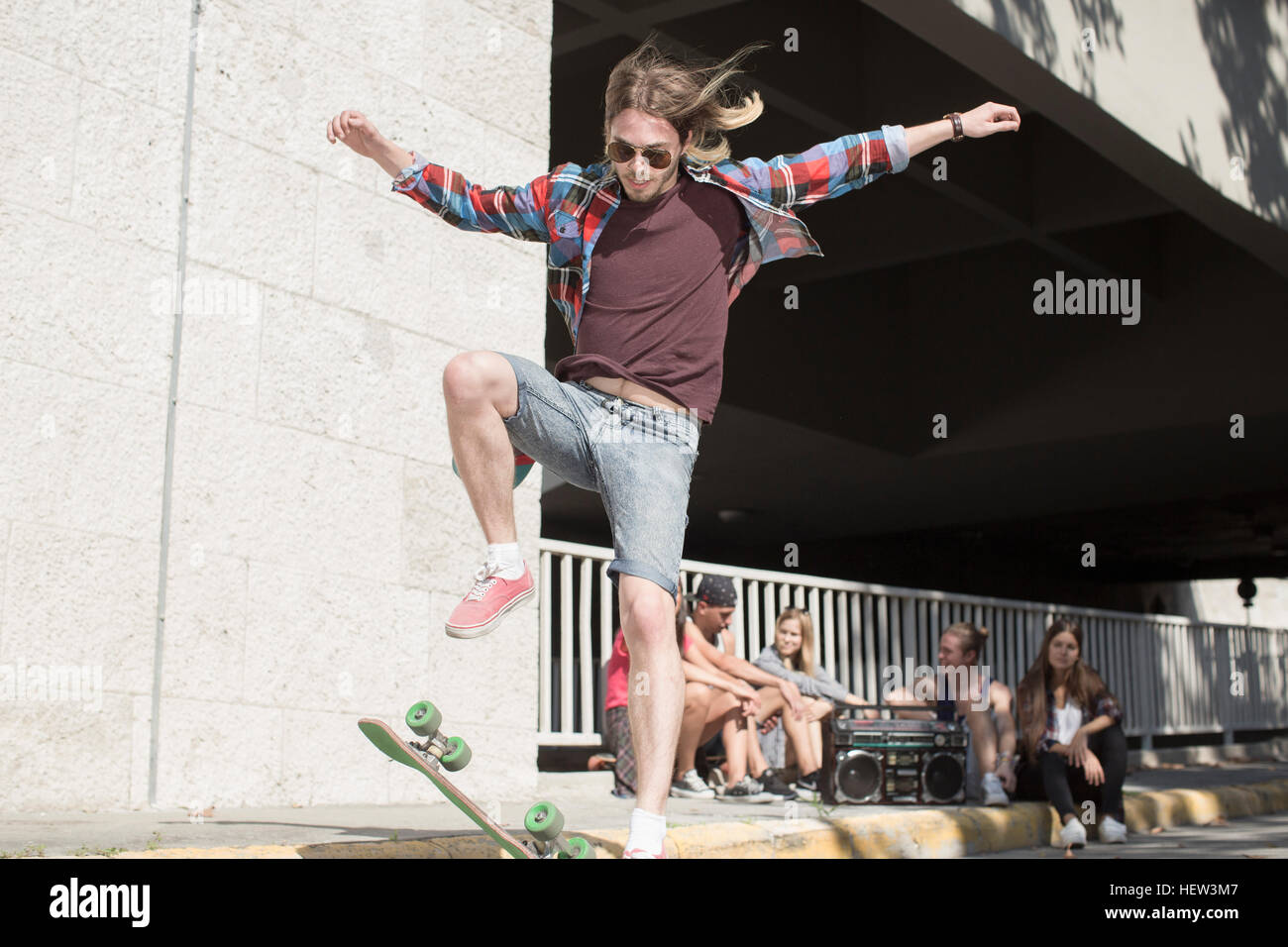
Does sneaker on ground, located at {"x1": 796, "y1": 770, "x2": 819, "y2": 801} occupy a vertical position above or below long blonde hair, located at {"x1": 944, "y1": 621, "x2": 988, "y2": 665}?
below

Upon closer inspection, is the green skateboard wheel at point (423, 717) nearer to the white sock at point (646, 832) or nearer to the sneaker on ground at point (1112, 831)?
the white sock at point (646, 832)

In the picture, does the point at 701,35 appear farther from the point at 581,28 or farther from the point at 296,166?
the point at 296,166

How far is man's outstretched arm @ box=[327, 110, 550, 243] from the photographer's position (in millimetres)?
3680

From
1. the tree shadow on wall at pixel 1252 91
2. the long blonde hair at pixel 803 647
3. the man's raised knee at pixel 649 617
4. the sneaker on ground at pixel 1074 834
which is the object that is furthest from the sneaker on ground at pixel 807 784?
the tree shadow on wall at pixel 1252 91

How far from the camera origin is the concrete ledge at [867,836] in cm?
352

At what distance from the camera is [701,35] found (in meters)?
9.51

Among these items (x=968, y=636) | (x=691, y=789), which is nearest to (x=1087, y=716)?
(x=968, y=636)

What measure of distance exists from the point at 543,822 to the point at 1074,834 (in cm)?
448

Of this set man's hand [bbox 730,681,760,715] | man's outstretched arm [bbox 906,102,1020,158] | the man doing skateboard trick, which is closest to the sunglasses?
the man doing skateboard trick

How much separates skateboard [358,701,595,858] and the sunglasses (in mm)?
1473

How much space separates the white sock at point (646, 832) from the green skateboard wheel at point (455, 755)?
481 millimetres

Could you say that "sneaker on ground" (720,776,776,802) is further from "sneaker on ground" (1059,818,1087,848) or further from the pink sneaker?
the pink sneaker

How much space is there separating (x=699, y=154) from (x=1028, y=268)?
37.9 ft
